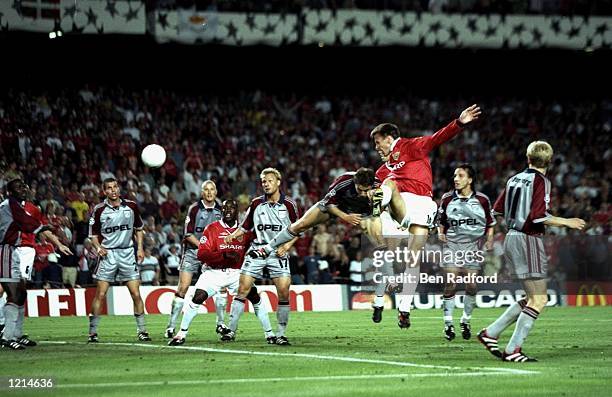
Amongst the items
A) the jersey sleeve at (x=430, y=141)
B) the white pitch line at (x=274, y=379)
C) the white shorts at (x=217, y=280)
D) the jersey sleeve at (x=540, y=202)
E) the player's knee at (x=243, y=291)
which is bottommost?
the white pitch line at (x=274, y=379)

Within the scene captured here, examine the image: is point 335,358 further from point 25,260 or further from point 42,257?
point 42,257

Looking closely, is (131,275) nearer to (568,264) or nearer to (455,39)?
(568,264)

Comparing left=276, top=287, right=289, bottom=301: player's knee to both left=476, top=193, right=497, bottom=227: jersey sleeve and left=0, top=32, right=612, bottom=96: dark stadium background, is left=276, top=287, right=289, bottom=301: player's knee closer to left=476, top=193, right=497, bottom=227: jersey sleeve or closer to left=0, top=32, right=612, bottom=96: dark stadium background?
left=476, top=193, right=497, bottom=227: jersey sleeve

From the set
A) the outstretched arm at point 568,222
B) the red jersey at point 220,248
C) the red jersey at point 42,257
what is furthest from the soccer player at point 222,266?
the red jersey at point 42,257

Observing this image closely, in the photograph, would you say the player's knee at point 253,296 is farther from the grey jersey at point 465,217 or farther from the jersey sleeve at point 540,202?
the jersey sleeve at point 540,202

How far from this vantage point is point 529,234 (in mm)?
12164

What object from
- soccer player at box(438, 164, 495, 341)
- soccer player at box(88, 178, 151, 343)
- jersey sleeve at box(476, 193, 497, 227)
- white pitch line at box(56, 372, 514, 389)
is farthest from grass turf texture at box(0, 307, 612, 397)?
jersey sleeve at box(476, 193, 497, 227)

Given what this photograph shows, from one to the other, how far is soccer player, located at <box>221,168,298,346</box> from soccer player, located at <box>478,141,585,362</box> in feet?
13.1

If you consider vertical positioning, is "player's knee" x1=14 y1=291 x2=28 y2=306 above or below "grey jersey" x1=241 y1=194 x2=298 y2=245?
below

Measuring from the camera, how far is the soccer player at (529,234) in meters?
12.0

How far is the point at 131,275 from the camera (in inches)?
671

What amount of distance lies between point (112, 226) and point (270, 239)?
9.61 feet

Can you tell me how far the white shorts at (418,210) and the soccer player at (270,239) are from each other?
Result: 1.72 metres

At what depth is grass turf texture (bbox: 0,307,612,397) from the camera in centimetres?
1002
